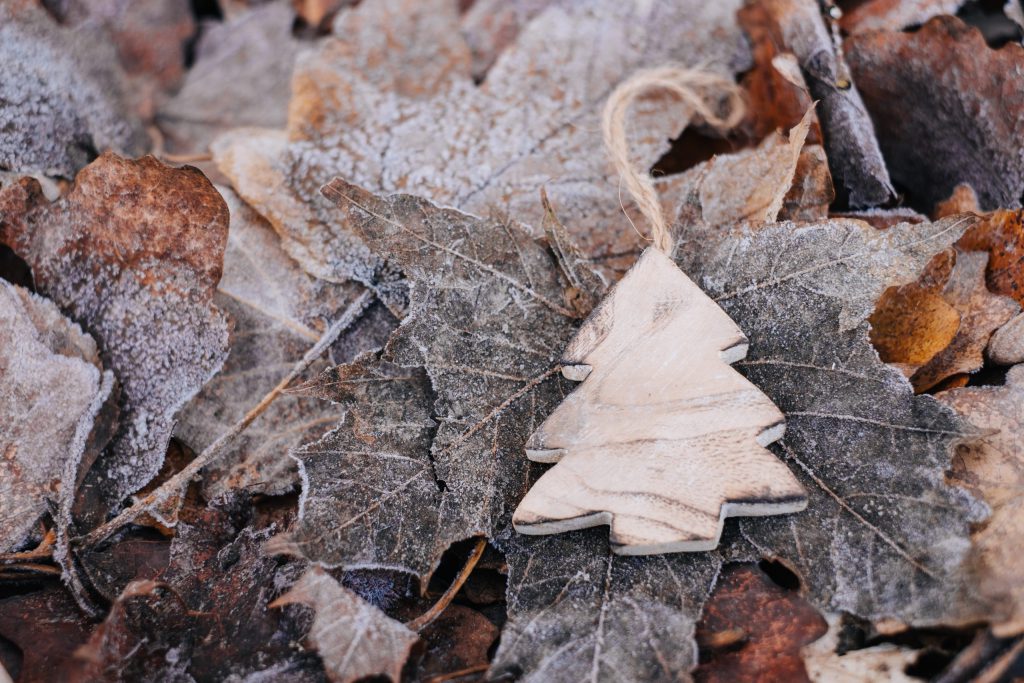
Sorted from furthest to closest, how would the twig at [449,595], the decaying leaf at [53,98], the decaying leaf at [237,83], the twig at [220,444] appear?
the decaying leaf at [237,83]
the decaying leaf at [53,98]
the twig at [220,444]
the twig at [449,595]

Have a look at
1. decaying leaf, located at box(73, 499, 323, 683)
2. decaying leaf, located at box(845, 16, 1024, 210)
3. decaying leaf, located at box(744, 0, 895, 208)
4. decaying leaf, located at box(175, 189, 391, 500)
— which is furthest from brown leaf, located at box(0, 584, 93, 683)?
decaying leaf, located at box(845, 16, 1024, 210)

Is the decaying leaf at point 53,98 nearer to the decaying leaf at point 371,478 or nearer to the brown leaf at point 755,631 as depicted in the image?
the decaying leaf at point 371,478

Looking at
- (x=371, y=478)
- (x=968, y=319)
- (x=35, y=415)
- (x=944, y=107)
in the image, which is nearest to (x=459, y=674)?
(x=371, y=478)

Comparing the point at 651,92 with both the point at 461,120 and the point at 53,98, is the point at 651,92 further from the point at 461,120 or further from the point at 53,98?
the point at 53,98

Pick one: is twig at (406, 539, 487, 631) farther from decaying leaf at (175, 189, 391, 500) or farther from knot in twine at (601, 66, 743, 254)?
knot in twine at (601, 66, 743, 254)

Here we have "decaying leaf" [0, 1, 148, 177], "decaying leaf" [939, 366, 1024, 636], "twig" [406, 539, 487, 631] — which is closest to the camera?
"decaying leaf" [939, 366, 1024, 636]

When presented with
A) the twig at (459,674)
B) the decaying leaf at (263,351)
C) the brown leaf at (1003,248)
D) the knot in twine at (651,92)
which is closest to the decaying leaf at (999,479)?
the brown leaf at (1003,248)
